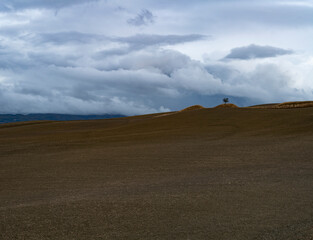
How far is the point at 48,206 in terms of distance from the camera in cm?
730

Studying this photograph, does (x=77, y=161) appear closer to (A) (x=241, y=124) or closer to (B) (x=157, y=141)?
(B) (x=157, y=141)

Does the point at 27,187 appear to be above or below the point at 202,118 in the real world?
below

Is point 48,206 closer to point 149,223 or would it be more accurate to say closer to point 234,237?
point 149,223

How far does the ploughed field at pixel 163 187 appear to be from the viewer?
591 cm

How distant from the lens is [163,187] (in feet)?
29.9

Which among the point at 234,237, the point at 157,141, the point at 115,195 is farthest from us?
the point at 157,141

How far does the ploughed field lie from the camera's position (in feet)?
19.4

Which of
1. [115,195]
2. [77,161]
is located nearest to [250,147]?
[77,161]

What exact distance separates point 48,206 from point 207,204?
3.00 m

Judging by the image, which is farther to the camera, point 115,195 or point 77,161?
point 77,161

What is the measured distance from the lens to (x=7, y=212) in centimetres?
699

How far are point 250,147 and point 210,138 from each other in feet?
12.8

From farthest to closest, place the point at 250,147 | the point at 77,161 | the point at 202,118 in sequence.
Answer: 1. the point at 202,118
2. the point at 250,147
3. the point at 77,161

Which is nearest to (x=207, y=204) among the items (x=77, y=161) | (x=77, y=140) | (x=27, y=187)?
(x=27, y=187)
